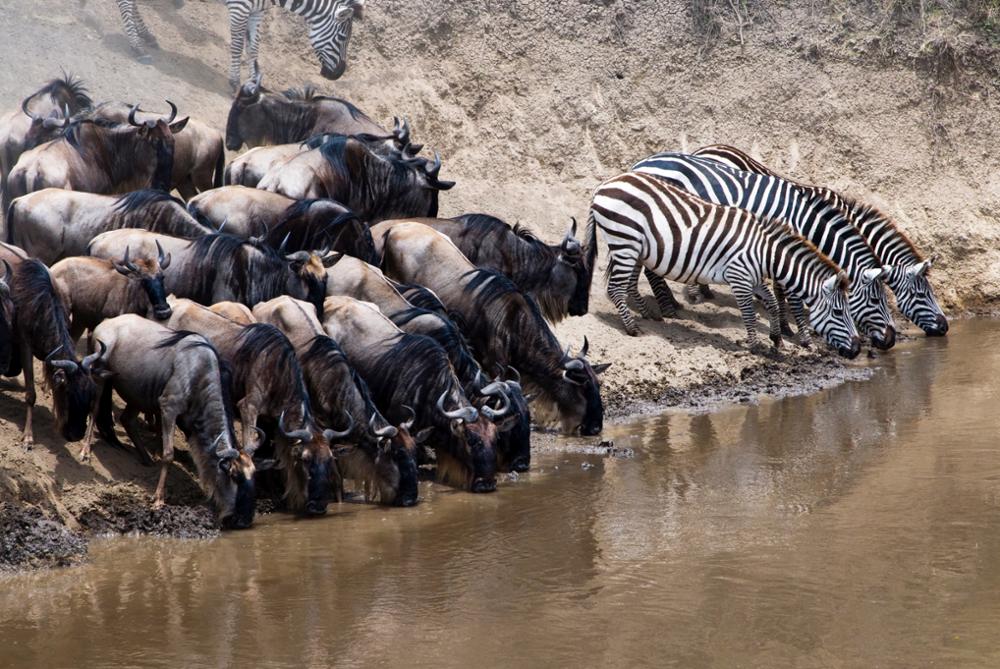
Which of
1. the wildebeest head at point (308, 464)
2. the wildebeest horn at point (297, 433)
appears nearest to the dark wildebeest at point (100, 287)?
the wildebeest horn at point (297, 433)

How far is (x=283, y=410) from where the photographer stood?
973cm

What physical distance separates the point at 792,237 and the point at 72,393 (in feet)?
26.2

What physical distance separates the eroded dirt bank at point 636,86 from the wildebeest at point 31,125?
2.78 meters

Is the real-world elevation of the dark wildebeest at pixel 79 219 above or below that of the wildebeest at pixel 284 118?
below

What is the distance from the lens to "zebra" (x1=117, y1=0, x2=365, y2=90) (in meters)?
17.5

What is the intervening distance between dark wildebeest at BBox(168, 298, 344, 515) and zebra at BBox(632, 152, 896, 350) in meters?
7.26

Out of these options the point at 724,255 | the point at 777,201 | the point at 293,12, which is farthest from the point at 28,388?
the point at 293,12

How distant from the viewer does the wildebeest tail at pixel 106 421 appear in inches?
383

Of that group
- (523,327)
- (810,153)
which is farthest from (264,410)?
(810,153)

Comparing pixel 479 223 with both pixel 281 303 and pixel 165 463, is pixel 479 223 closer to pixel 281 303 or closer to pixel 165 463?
pixel 281 303

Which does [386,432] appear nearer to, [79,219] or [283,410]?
[283,410]

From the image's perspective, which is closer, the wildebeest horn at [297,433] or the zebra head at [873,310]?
the wildebeest horn at [297,433]

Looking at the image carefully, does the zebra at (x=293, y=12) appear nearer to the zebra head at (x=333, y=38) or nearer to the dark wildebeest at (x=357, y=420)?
the zebra head at (x=333, y=38)

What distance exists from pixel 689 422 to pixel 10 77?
878 centimetres
